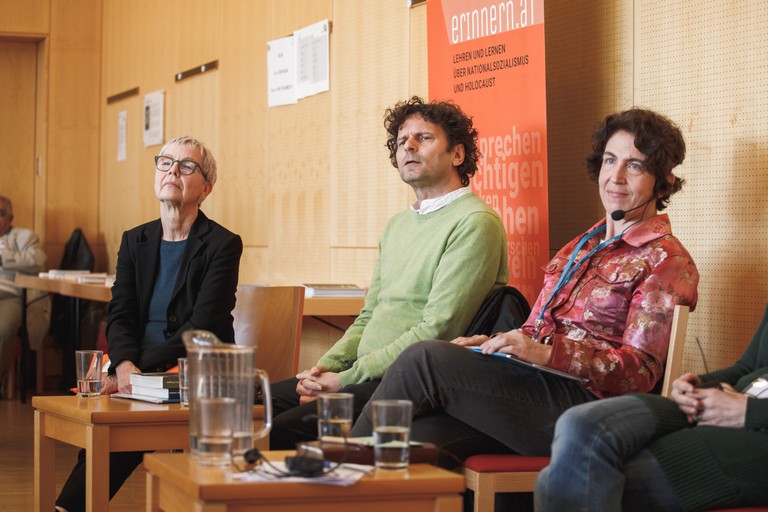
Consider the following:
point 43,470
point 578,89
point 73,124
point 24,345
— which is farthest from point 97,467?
point 73,124

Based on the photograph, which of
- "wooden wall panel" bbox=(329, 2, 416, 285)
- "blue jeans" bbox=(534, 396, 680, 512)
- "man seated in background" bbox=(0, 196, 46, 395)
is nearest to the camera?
"blue jeans" bbox=(534, 396, 680, 512)

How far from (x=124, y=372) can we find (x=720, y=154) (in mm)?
1894

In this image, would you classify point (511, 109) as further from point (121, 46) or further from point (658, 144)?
point (121, 46)

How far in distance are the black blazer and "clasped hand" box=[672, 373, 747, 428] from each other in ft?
5.30

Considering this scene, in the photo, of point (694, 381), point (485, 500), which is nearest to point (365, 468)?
point (485, 500)

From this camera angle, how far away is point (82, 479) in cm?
299

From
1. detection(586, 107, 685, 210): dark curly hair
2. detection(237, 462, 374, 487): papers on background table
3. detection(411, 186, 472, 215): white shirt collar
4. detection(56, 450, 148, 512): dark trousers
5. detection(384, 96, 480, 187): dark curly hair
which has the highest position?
detection(384, 96, 480, 187): dark curly hair

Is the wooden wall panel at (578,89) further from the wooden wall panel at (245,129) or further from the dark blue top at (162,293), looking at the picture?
the wooden wall panel at (245,129)

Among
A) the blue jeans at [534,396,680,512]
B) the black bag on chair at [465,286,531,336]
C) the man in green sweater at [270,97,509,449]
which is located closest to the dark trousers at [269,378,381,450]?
the man in green sweater at [270,97,509,449]

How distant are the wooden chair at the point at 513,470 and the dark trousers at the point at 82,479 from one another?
3.74 feet

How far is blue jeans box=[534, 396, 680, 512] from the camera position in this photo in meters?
2.00

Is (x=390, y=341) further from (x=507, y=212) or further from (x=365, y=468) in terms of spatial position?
(x=365, y=468)

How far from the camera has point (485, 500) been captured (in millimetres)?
2424

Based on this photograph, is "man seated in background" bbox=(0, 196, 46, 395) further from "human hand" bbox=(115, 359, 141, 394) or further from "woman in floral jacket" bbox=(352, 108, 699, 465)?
"woman in floral jacket" bbox=(352, 108, 699, 465)
